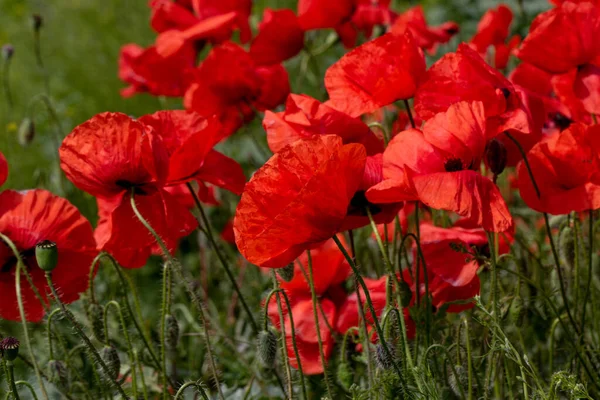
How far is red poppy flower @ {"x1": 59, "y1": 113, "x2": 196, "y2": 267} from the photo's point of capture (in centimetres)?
178

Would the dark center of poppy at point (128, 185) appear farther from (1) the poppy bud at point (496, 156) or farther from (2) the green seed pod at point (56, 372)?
(1) the poppy bud at point (496, 156)

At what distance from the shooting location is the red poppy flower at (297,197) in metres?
1.48

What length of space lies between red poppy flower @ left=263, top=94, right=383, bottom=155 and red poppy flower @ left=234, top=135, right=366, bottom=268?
0.20 m

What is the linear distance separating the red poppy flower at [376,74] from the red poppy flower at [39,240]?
0.63m

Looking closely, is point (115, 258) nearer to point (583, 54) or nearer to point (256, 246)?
point (256, 246)

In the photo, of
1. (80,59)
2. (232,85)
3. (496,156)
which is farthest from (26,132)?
(80,59)

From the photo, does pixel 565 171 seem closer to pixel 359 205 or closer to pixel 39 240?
pixel 359 205

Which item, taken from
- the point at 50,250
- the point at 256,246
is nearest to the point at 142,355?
the point at 50,250

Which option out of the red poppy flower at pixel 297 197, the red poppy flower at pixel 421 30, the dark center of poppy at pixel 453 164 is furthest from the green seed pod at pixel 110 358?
the red poppy flower at pixel 421 30

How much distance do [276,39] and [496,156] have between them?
1121 mm

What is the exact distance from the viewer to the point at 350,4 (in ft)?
9.34

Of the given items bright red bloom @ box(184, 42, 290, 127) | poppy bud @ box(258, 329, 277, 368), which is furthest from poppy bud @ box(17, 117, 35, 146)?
Result: poppy bud @ box(258, 329, 277, 368)

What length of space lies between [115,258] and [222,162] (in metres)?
0.32

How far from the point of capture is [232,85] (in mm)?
2604
